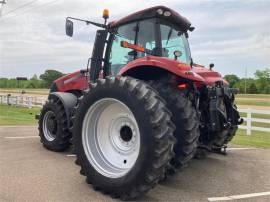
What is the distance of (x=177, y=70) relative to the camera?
422 centimetres

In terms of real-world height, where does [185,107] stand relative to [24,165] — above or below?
above

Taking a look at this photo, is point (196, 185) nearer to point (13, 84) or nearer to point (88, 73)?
point (88, 73)

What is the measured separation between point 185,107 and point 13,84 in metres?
92.5

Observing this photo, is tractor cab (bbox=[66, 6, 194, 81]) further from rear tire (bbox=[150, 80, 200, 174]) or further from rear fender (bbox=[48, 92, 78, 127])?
rear fender (bbox=[48, 92, 78, 127])

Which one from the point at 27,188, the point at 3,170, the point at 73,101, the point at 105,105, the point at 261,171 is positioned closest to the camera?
the point at 27,188

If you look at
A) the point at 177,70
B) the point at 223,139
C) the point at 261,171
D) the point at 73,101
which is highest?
the point at 177,70

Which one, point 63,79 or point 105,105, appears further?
point 63,79

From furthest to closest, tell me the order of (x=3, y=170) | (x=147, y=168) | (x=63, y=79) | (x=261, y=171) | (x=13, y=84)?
1. (x=13, y=84)
2. (x=63, y=79)
3. (x=261, y=171)
4. (x=3, y=170)
5. (x=147, y=168)

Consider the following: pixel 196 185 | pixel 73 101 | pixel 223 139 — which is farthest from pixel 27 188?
pixel 223 139

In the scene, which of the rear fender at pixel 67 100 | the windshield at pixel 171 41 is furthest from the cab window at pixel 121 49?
the rear fender at pixel 67 100

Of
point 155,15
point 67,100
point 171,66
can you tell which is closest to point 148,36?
point 155,15

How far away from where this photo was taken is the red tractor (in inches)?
149

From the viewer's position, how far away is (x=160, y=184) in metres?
4.53

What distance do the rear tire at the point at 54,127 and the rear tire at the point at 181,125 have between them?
2.86 metres
